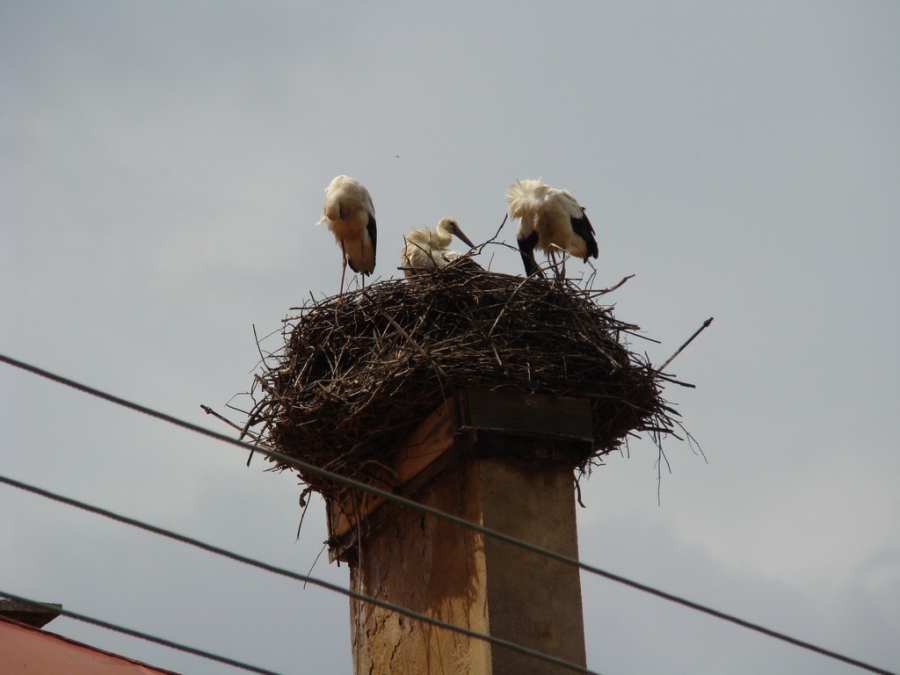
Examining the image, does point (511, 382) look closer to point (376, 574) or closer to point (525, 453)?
point (525, 453)

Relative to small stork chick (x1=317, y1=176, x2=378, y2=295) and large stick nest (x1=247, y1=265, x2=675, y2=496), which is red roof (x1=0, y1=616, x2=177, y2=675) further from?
small stork chick (x1=317, y1=176, x2=378, y2=295)

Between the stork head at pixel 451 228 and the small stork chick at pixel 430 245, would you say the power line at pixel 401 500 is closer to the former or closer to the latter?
the small stork chick at pixel 430 245

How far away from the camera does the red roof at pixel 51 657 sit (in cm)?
509

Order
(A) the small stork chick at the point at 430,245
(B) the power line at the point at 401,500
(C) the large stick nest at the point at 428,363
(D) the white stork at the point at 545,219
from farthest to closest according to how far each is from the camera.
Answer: (D) the white stork at the point at 545,219
(A) the small stork chick at the point at 430,245
(C) the large stick nest at the point at 428,363
(B) the power line at the point at 401,500

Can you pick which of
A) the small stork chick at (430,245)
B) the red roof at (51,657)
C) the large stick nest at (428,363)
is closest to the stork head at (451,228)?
the small stork chick at (430,245)

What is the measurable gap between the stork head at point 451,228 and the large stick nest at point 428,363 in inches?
133

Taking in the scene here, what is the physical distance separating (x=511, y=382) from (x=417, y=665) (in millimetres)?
1278

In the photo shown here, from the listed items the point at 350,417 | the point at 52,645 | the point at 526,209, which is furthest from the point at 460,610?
the point at 526,209

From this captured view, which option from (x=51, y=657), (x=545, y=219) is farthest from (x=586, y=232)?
(x=51, y=657)

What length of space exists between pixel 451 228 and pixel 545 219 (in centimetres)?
82

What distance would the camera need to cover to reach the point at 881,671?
4.26 metres

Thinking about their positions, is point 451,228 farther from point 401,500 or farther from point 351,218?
point 401,500

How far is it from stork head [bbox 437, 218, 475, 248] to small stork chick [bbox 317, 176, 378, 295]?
0.60m

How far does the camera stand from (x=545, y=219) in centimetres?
1013
